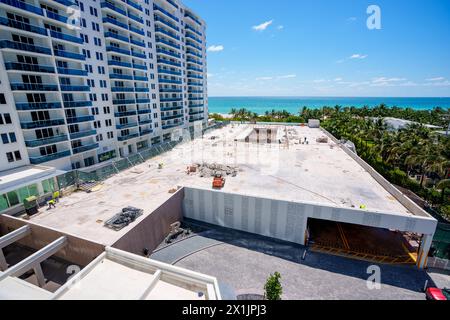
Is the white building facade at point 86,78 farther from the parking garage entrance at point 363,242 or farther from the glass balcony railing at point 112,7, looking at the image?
the parking garage entrance at point 363,242

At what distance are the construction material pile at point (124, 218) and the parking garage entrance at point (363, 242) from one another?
20.0 meters

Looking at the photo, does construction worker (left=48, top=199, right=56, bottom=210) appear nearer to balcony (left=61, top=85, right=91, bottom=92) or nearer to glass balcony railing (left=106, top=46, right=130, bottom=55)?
balcony (left=61, top=85, right=91, bottom=92)

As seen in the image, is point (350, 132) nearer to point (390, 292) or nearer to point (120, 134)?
point (390, 292)

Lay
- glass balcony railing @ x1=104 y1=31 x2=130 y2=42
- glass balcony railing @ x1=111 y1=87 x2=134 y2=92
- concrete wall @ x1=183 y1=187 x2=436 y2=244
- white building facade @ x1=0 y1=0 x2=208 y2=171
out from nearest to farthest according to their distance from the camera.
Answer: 1. concrete wall @ x1=183 y1=187 x2=436 y2=244
2. white building facade @ x1=0 y1=0 x2=208 y2=171
3. glass balcony railing @ x1=104 y1=31 x2=130 y2=42
4. glass balcony railing @ x1=111 y1=87 x2=134 y2=92

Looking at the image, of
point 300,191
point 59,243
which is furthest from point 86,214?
point 300,191

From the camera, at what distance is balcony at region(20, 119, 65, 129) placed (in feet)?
108

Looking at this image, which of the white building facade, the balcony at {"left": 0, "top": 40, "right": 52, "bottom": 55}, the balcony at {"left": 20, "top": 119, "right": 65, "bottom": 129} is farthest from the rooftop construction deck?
the balcony at {"left": 0, "top": 40, "right": 52, "bottom": 55}

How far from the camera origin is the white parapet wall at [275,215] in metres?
21.7

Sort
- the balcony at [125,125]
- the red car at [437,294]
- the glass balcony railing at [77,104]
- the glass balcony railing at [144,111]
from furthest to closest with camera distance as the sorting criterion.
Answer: the glass balcony railing at [144,111], the balcony at [125,125], the glass balcony railing at [77,104], the red car at [437,294]

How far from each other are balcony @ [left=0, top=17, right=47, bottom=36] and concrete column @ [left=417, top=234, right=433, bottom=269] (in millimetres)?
57091

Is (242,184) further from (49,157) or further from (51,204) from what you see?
(49,157)

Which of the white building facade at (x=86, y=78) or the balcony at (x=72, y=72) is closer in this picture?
the white building facade at (x=86, y=78)

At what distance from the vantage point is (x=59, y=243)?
1944cm

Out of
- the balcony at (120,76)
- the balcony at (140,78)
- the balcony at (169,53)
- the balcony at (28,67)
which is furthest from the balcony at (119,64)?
the balcony at (169,53)
